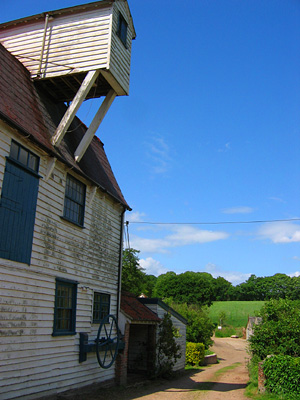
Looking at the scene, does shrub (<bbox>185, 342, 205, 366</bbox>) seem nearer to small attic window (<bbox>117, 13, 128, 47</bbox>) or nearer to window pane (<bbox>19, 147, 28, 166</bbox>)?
small attic window (<bbox>117, 13, 128, 47</bbox>)

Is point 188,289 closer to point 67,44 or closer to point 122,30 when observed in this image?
point 122,30

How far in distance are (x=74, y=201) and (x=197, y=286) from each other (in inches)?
3068

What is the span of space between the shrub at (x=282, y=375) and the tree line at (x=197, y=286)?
13.4ft

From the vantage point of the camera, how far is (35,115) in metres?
10.6

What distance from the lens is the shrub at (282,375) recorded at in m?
11.8

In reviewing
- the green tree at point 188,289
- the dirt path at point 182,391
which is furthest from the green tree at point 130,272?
the green tree at point 188,289

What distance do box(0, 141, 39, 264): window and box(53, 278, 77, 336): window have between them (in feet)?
6.42

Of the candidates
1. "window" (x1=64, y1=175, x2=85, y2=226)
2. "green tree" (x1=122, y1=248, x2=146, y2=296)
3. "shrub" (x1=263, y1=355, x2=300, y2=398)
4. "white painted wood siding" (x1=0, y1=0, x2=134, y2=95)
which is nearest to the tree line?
"green tree" (x1=122, y1=248, x2=146, y2=296)

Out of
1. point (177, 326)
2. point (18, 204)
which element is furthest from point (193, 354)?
point (18, 204)

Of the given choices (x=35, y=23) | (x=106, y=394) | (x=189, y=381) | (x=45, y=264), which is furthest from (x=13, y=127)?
(x=189, y=381)

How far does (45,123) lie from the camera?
11.0 meters

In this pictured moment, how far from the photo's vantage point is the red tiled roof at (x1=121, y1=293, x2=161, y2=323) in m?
15.0

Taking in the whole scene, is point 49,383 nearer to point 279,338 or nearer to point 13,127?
point 13,127

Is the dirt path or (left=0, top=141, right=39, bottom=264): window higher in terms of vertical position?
(left=0, top=141, right=39, bottom=264): window
